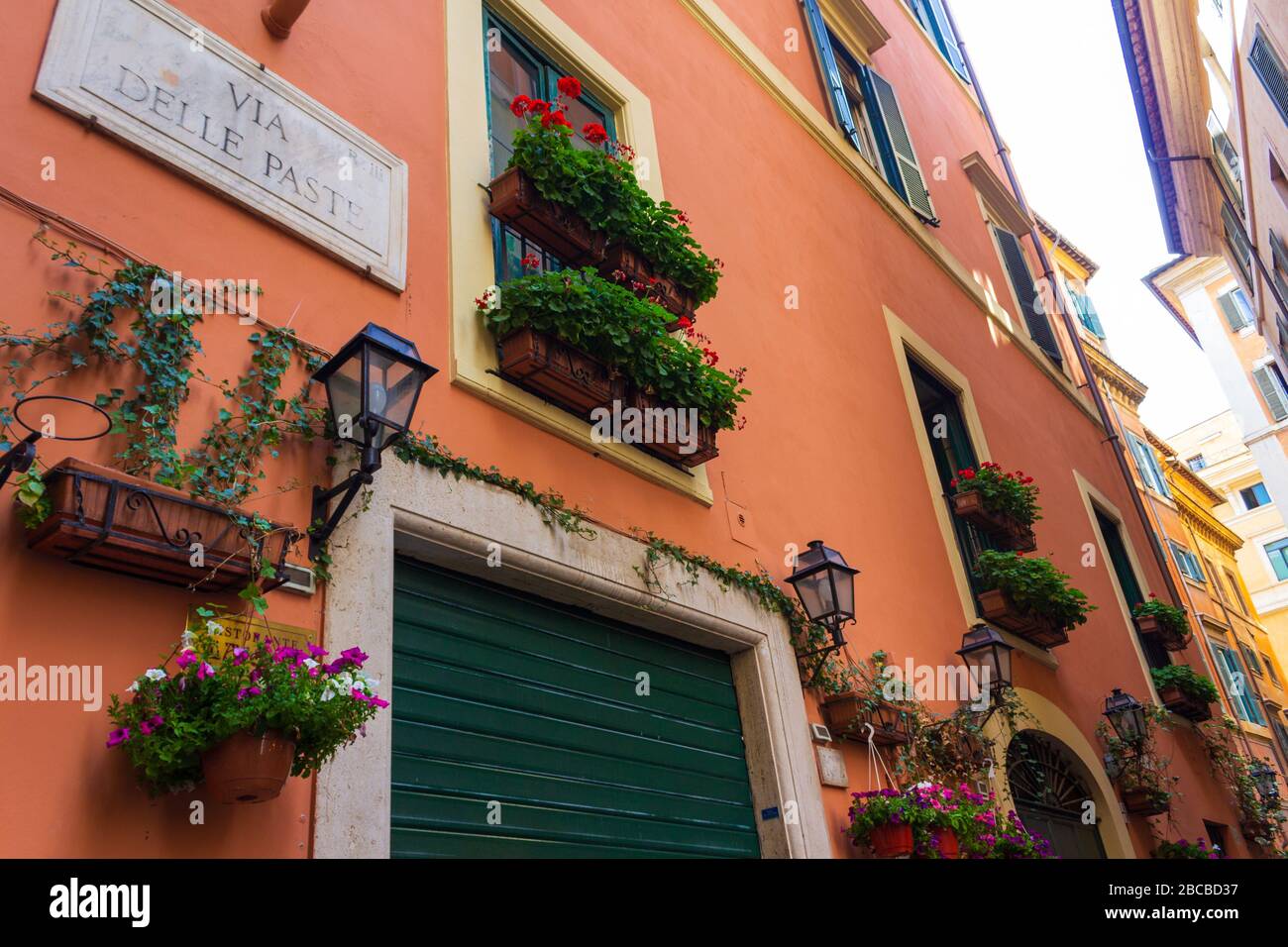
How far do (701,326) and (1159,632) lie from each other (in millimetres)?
7128

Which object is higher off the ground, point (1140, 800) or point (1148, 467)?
point (1148, 467)

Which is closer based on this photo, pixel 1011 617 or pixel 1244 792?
pixel 1011 617

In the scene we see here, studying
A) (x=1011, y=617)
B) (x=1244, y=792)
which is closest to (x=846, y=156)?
(x=1011, y=617)

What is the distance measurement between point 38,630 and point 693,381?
3118 millimetres

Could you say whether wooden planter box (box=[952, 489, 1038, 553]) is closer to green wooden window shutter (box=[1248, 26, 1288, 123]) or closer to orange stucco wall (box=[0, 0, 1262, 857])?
orange stucco wall (box=[0, 0, 1262, 857])

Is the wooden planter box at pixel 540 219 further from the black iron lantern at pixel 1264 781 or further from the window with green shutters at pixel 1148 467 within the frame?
the window with green shutters at pixel 1148 467

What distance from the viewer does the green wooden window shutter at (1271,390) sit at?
22694 millimetres

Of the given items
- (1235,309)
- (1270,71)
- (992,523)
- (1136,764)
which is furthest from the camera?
(1235,309)

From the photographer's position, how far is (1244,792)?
1053cm

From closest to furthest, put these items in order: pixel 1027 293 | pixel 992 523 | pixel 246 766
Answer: pixel 246 766, pixel 992 523, pixel 1027 293

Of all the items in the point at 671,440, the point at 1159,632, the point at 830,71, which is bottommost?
the point at 671,440

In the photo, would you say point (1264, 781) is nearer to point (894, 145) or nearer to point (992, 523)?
point (992, 523)
